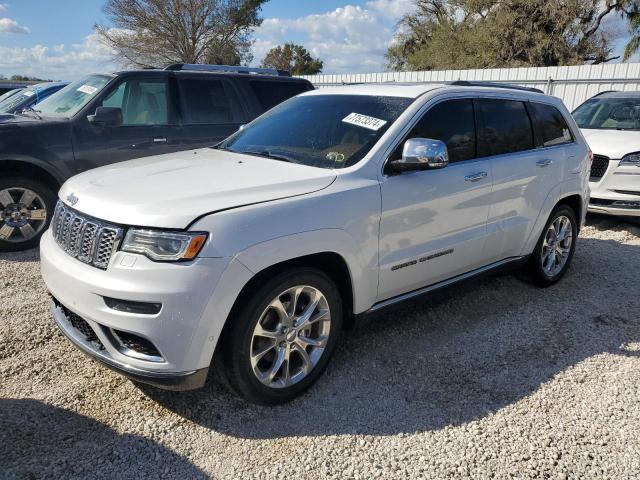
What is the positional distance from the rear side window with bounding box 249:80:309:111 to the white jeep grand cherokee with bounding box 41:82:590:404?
2.88 metres

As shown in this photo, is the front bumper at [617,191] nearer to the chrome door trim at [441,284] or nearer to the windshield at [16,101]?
the chrome door trim at [441,284]

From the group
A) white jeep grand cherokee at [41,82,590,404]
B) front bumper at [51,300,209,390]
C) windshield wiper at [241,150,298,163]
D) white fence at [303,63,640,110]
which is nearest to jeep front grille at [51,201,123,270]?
white jeep grand cherokee at [41,82,590,404]

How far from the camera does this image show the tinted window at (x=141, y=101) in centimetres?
618

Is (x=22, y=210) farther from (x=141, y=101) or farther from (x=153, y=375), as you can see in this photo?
(x=153, y=375)

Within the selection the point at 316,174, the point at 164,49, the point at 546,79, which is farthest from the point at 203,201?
the point at 164,49

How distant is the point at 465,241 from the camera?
3.88m

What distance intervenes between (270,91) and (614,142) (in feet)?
16.0

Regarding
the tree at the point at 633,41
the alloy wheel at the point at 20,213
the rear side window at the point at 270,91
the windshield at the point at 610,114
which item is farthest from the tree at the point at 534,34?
the alloy wheel at the point at 20,213

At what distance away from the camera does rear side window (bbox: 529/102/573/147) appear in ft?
15.3

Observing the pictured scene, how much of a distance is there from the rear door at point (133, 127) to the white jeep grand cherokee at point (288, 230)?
7.77 feet

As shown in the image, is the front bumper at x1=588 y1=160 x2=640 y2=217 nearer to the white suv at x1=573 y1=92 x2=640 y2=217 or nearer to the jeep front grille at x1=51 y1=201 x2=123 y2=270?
the white suv at x1=573 y1=92 x2=640 y2=217

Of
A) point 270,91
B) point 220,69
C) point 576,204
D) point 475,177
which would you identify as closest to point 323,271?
point 475,177

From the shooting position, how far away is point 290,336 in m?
2.99

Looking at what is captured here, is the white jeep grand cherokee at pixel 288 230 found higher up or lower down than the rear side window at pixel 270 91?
→ lower down
